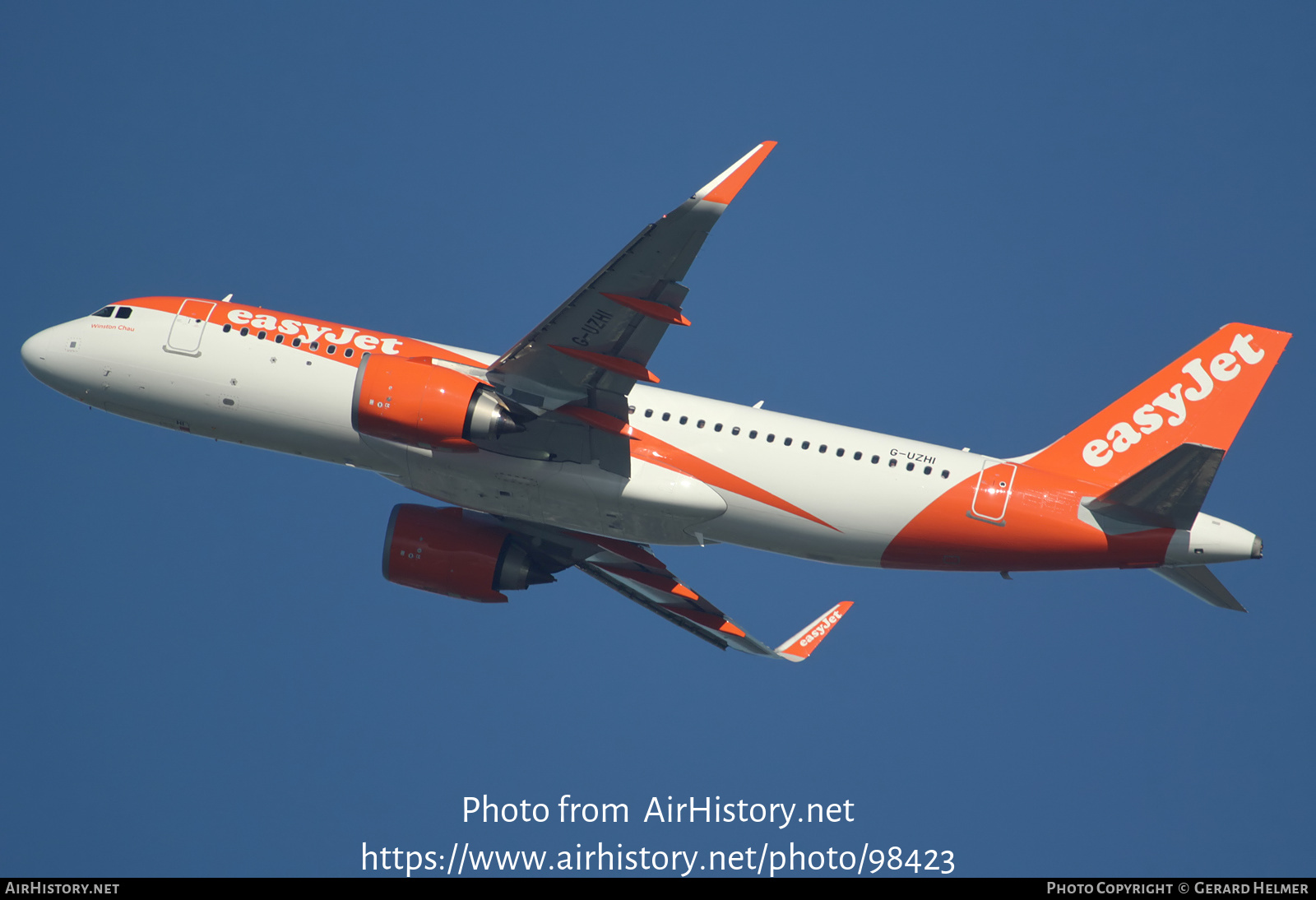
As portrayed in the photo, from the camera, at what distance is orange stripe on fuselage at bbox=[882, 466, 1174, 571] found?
27078mm

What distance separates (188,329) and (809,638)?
18.2 meters

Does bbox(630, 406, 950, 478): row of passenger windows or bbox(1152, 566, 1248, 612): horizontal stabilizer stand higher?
bbox(630, 406, 950, 478): row of passenger windows

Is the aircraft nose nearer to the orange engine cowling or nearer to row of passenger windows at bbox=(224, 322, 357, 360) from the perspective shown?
row of passenger windows at bbox=(224, 322, 357, 360)

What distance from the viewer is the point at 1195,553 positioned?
86.3 ft

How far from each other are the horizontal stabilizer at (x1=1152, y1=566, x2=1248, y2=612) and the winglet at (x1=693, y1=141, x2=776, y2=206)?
1285cm

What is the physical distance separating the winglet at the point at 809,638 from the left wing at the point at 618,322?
10195 mm

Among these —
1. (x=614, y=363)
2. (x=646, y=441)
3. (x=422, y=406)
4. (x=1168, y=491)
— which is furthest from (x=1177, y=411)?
(x=422, y=406)

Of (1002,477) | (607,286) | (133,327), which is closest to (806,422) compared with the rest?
(1002,477)

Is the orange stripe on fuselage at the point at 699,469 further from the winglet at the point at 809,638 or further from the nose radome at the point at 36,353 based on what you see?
the nose radome at the point at 36,353

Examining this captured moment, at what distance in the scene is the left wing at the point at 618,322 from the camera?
22672 mm

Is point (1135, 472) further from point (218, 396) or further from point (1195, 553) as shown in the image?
point (218, 396)

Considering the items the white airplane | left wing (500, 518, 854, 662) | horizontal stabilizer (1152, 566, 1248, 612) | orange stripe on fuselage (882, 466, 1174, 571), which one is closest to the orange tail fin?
the white airplane

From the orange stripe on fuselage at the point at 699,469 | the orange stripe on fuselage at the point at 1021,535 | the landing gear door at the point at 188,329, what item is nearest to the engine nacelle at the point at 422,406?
the orange stripe on fuselage at the point at 699,469

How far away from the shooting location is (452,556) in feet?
103
